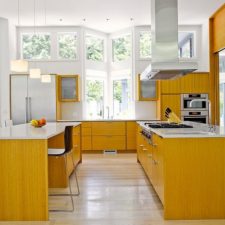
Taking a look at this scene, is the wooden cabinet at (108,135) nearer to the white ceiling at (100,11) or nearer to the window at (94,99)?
the window at (94,99)

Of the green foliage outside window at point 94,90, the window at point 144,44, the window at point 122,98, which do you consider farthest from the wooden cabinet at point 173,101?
the green foliage outside window at point 94,90

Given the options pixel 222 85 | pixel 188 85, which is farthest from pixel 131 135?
pixel 222 85

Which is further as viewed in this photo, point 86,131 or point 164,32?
point 86,131

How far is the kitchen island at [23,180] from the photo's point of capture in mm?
3293

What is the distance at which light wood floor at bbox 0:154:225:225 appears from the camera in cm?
327

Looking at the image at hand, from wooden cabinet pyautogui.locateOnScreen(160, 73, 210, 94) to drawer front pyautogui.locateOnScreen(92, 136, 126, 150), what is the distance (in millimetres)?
1675

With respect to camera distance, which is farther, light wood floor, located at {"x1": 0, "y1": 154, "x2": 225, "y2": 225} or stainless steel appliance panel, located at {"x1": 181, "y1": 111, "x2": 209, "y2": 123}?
stainless steel appliance panel, located at {"x1": 181, "y1": 111, "x2": 209, "y2": 123}

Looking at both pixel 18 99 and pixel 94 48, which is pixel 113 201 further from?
pixel 94 48

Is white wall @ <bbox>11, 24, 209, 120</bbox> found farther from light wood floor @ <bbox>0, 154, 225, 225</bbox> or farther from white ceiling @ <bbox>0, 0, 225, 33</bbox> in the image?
light wood floor @ <bbox>0, 154, 225, 225</bbox>

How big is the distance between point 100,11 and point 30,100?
2.85 metres

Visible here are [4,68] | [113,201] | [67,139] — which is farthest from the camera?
[4,68]

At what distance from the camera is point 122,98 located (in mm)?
8953

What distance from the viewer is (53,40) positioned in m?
8.52

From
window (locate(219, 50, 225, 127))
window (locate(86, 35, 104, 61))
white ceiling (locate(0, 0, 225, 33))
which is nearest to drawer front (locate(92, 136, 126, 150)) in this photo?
window (locate(86, 35, 104, 61))
